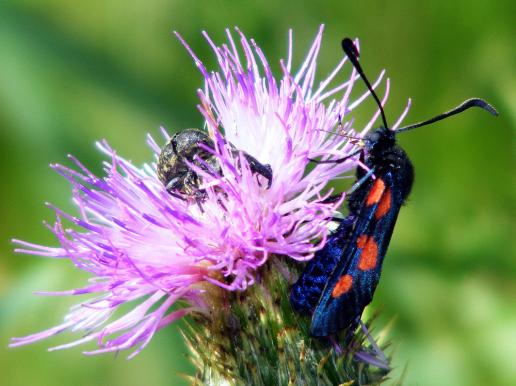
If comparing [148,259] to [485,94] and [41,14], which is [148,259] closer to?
[485,94]

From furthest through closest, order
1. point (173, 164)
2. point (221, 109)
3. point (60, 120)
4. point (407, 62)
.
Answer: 1. point (60, 120)
2. point (407, 62)
3. point (221, 109)
4. point (173, 164)

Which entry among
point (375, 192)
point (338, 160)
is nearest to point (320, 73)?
point (338, 160)

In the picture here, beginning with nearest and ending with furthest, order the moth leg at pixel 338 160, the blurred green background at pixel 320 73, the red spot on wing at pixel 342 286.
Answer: the red spot on wing at pixel 342 286 → the moth leg at pixel 338 160 → the blurred green background at pixel 320 73

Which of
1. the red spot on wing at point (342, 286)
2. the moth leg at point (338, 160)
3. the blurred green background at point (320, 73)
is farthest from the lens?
the blurred green background at point (320, 73)

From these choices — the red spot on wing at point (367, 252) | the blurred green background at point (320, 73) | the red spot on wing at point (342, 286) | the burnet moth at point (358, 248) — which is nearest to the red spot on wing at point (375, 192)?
the burnet moth at point (358, 248)

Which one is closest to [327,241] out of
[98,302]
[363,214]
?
[363,214]

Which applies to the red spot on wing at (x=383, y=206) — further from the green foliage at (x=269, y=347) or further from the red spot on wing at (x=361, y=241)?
the green foliage at (x=269, y=347)

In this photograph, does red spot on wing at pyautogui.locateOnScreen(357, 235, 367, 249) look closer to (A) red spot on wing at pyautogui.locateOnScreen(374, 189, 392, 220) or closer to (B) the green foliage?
(A) red spot on wing at pyautogui.locateOnScreen(374, 189, 392, 220)
